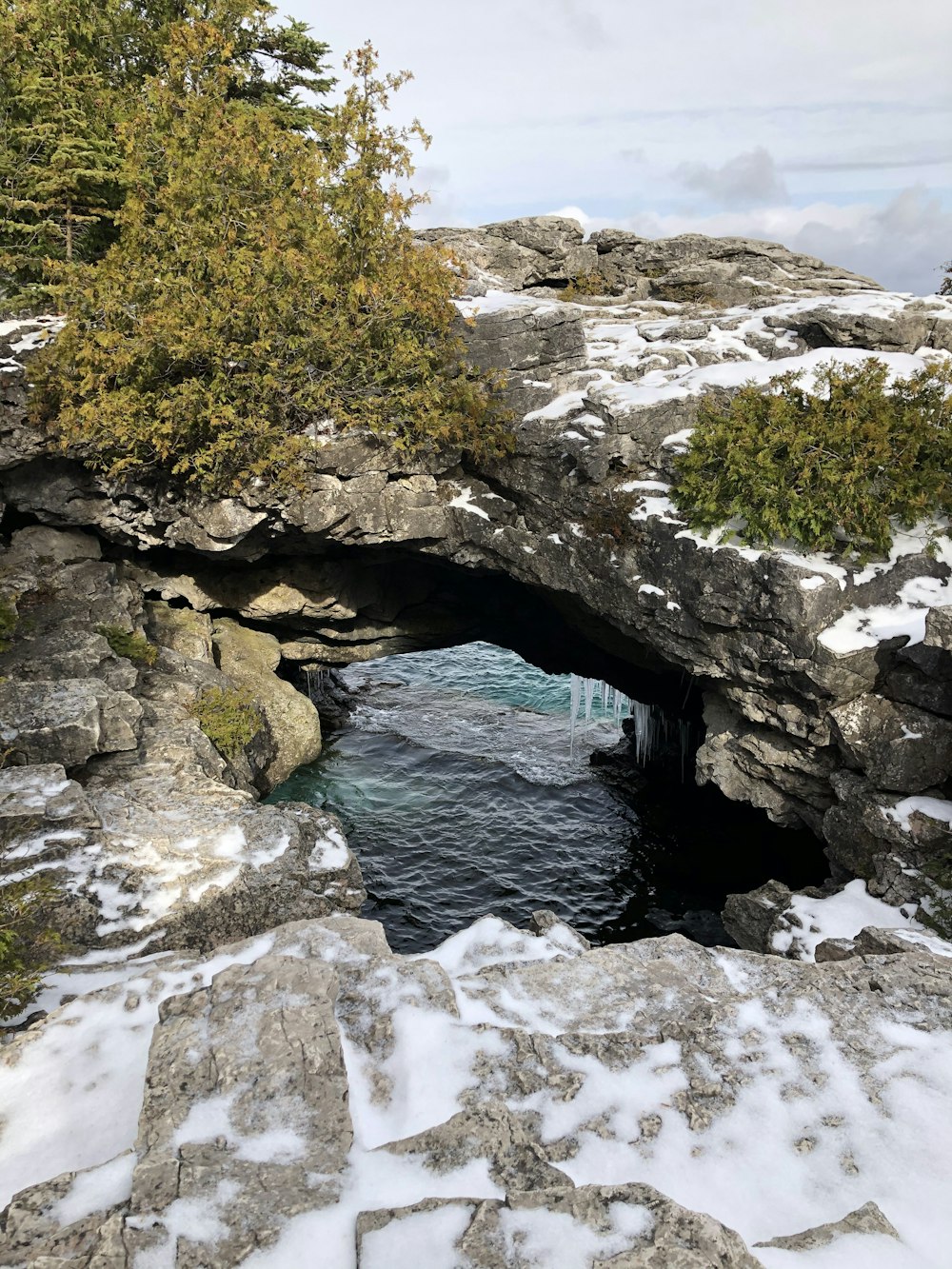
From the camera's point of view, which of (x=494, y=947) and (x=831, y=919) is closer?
(x=494, y=947)

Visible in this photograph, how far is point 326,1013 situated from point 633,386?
16.4 metres

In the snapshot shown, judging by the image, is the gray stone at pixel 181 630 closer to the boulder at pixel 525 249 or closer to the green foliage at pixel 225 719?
the green foliage at pixel 225 719

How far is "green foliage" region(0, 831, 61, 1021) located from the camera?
8531 millimetres

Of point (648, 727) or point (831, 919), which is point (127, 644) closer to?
point (831, 919)

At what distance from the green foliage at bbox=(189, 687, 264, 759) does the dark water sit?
5.63 m

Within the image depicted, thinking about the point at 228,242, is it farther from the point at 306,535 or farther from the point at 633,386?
the point at 633,386

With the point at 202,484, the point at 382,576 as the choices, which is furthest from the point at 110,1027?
the point at 382,576

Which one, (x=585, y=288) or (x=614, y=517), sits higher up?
(x=585, y=288)

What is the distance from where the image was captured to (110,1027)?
7.52 metres

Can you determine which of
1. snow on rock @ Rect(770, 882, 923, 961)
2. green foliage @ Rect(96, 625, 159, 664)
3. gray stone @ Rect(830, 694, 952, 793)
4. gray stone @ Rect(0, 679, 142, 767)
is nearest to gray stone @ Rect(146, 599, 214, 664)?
green foliage @ Rect(96, 625, 159, 664)

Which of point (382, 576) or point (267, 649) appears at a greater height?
point (382, 576)

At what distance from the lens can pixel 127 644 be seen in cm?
1795

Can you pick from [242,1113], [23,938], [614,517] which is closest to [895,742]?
[614,517]

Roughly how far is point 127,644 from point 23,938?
9187 mm
